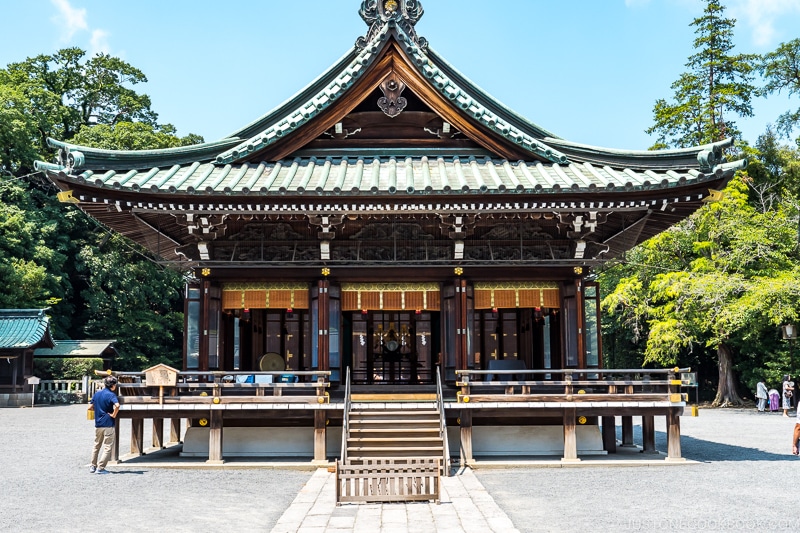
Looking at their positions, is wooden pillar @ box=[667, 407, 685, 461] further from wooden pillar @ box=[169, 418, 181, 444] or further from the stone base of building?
the stone base of building

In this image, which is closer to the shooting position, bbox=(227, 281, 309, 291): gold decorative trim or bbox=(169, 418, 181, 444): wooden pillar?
bbox=(227, 281, 309, 291): gold decorative trim

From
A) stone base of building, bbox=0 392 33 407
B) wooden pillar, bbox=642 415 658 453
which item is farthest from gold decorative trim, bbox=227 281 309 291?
stone base of building, bbox=0 392 33 407

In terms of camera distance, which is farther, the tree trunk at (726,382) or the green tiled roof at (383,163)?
the tree trunk at (726,382)

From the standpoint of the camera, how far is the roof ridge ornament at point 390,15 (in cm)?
1806

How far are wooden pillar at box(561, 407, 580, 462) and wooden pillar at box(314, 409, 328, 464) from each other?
5161 millimetres

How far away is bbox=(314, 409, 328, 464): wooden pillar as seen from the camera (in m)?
15.5

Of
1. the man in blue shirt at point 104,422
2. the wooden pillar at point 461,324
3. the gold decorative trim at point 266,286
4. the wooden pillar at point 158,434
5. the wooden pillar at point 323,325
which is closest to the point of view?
the man in blue shirt at point 104,422

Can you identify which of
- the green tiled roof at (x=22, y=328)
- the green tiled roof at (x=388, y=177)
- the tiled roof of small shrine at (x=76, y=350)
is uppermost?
the green tiled roof at (x=388, y=177)

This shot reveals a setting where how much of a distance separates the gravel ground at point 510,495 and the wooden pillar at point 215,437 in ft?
1.95

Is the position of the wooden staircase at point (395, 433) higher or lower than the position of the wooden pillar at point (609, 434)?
higher

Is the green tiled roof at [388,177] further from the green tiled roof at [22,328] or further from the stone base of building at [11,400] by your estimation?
the stone base of building at [11,400]

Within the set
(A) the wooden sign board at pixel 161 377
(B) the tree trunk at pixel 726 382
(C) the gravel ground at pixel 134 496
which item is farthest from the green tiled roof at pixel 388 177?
(B) the tree trunk at pixel 726 382

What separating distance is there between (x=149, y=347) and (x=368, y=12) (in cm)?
4081

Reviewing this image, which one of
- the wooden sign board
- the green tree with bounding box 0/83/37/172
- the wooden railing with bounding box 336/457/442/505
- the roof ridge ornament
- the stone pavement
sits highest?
the green tree with bounding box 0/83/37/172
